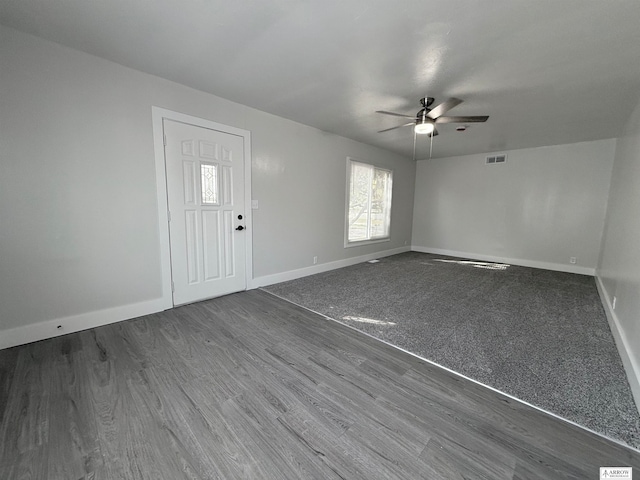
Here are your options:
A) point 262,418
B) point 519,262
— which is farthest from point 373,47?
point 519,262

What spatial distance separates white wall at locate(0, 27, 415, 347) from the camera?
6.96 ft

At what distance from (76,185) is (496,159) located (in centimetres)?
739

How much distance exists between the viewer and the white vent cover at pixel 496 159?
574 centimetres

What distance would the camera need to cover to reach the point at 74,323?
2443 mm

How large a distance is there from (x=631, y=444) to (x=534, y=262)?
5.21 meters

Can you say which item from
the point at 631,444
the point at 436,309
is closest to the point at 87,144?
the point at 436,309

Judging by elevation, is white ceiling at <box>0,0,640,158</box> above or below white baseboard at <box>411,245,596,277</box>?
above

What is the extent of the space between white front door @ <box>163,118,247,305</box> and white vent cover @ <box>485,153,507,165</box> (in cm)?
566

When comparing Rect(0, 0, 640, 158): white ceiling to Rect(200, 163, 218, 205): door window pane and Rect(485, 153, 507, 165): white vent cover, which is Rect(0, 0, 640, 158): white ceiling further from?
Rect(485, 153, 507, 165): white vent cover

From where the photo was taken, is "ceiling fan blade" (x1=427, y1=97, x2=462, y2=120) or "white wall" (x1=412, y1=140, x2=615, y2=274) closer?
"ceiling fan blade" (x1=427, y1=97, x2=462, y2=120)

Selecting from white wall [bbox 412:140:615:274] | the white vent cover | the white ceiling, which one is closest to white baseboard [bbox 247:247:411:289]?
white wall [bbox 412:140:615:274]

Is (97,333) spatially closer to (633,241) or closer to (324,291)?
(324,291)

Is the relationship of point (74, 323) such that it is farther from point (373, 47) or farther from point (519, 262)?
point (519, 262)

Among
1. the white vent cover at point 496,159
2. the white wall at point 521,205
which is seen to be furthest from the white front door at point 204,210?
the white vent cover at point 496,159
